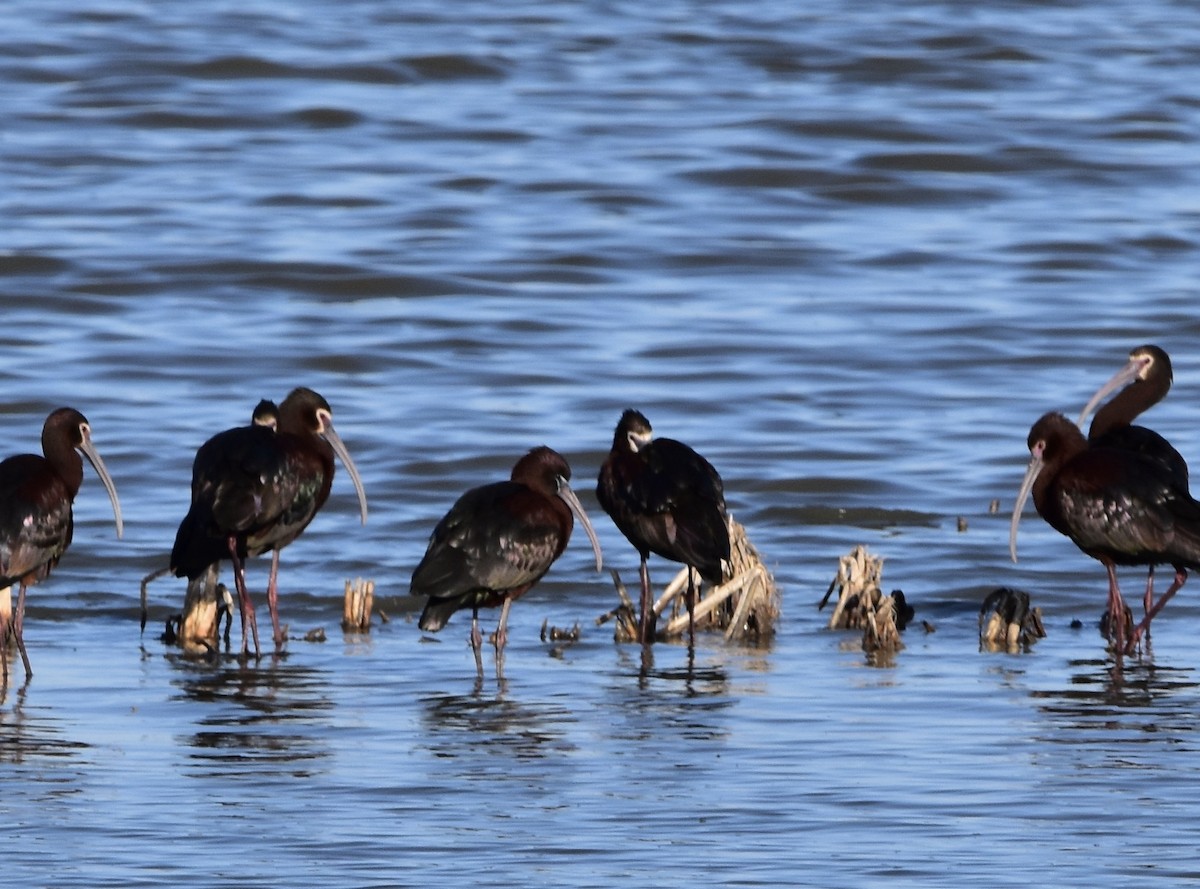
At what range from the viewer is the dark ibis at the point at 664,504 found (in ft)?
37.6

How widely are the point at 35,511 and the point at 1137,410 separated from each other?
19.0 feet

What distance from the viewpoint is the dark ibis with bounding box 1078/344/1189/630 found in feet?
41.1

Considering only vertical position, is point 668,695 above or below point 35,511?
below

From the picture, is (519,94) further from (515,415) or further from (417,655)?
(417,655)

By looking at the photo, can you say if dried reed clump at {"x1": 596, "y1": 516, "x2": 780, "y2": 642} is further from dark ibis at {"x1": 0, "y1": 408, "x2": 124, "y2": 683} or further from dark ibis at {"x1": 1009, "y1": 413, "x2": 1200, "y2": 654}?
dark ibis at {"x1": 0, "y1": 408, "x2": 124, "y2": 683}

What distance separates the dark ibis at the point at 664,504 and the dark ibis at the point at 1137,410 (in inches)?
85.2

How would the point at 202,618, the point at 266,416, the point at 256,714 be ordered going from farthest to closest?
the point at 266,416
the point at 202,618
the point at 256,714

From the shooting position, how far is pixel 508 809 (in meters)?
7.86

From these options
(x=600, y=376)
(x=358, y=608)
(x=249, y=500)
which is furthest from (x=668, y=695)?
(x=600, y=376)

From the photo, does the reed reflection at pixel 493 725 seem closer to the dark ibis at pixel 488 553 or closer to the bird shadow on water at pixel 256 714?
the bird shadow on water at pixel 256 714

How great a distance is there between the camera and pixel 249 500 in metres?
11.5

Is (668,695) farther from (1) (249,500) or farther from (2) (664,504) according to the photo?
(1) (249,500)

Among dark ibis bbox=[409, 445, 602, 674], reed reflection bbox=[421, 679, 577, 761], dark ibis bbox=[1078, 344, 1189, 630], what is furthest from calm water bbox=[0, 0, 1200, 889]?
dark ibis bbox=[1078, 344, 1189, 630]

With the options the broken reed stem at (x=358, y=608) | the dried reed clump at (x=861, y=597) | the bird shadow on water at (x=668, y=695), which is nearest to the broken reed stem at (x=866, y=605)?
the dried reed clump at (x=861, y=597)
